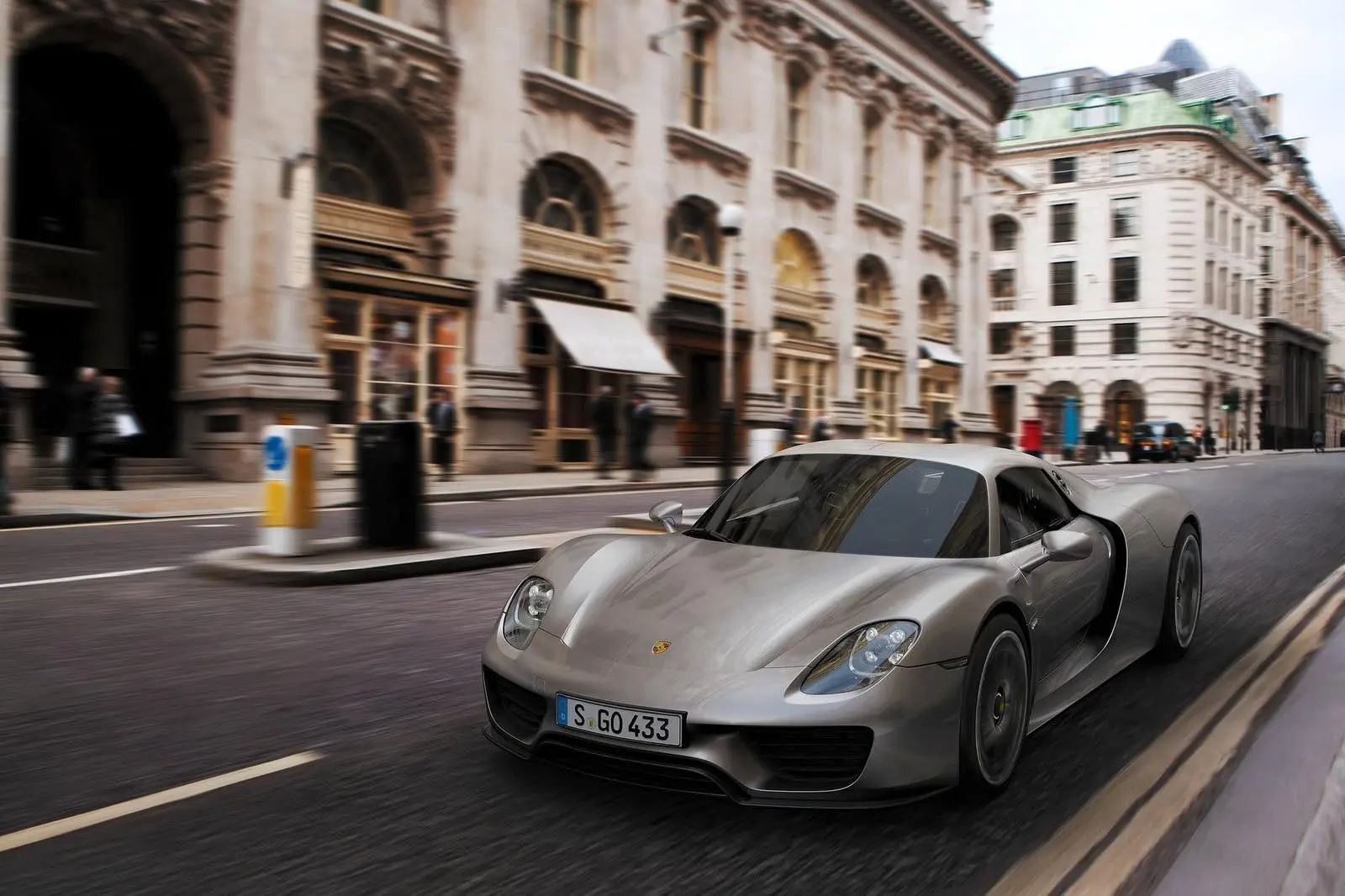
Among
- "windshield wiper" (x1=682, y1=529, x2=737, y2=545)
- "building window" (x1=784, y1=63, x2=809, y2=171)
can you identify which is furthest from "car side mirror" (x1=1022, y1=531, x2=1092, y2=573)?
"building window" (x1=784, y1=63, x2=809, y2=171)

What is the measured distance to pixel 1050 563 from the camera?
4117 mm

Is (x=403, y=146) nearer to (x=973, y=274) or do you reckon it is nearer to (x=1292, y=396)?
(x=973, y=274)

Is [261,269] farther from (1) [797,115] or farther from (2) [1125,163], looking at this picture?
(2) [1125,163]

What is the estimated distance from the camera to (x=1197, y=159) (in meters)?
61.0

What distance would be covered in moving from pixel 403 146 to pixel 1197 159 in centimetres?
5315

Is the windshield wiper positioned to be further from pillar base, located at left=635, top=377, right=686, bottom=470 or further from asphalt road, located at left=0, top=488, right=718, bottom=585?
pillar base, located at left=635, top=377, right=686, bottom=470

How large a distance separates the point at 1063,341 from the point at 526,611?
63120mm

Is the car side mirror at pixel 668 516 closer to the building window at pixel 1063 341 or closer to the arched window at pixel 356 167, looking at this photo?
the arched window at pixel 356 167

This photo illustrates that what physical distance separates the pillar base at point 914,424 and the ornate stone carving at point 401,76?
797 inches

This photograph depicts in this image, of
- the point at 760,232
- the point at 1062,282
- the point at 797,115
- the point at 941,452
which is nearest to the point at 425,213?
the point at 760,232

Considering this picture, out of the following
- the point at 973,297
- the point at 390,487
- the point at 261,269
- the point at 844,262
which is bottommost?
the point at 390,487

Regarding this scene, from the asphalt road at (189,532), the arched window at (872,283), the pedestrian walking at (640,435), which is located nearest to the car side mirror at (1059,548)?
the asphalt road at (189,532)

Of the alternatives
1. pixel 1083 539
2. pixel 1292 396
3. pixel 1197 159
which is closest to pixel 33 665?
pixel 1083 539

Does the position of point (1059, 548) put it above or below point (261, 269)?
below
